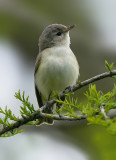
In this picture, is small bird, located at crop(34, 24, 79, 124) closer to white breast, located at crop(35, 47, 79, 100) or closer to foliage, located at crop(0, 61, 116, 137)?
white breast, located at crop(35, 47, 79, 100)

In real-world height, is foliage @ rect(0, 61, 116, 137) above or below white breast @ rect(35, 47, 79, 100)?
above

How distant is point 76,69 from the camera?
4602 millimetres

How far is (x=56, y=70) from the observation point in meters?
4.33

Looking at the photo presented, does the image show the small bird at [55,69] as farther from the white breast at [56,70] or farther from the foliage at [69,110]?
the foliage at [69,110]

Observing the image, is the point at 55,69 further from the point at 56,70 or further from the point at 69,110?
the point at 69,110

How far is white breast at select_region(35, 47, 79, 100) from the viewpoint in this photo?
14.3 ft

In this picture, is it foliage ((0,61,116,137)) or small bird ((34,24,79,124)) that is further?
small bird ((34,24,79,124))

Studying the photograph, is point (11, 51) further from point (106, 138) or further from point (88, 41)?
point (106, 138)

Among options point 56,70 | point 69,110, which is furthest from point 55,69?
point 69,110

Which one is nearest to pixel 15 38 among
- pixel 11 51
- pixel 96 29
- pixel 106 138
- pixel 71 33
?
pixel 11 51

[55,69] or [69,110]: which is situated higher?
[69,110]

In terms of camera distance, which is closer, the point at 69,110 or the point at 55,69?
the point at 69,110

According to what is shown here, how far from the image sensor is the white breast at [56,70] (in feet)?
14.3

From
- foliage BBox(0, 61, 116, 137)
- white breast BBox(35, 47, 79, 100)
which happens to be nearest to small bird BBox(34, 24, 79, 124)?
white breast BBox(35, 47, 79, 100)
